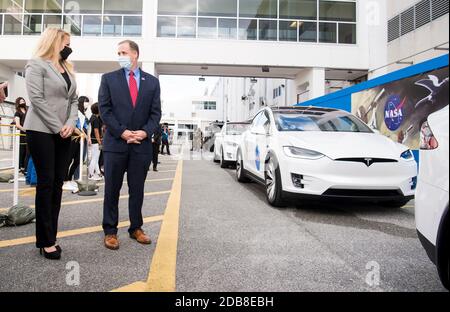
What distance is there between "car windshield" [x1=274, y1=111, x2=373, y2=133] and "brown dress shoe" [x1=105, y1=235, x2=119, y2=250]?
297 cm

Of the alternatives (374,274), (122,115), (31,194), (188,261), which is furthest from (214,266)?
(31,194)

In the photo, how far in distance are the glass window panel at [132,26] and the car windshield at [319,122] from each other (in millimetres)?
12948

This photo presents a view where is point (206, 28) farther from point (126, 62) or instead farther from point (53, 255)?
point (53, 255)

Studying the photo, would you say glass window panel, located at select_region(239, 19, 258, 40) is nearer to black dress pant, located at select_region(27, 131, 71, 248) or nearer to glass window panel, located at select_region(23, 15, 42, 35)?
glass window panel, located at select_region(23, 15, 42, 35)

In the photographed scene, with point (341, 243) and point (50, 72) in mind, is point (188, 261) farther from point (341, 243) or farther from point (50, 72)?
point (50, 72)

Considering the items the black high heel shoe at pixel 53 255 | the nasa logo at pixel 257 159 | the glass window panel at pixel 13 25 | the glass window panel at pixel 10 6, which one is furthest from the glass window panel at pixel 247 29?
the black high heel shoe at pixel 53 255

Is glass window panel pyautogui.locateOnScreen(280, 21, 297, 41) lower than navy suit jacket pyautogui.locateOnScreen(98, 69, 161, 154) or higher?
higher

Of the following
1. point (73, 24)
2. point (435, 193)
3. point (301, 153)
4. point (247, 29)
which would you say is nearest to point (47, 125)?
point (435, 193)

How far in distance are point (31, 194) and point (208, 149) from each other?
18608 millimetres

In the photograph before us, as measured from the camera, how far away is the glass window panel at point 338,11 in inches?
661

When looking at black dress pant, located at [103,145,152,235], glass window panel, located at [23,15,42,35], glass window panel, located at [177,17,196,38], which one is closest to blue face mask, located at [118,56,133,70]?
black dress pant, located at [103,145,152,235]

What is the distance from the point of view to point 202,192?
596 cm

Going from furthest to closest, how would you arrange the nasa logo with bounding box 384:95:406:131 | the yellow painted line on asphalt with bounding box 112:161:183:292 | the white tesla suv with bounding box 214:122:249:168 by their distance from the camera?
the white tesla suv with bounding box 214:122:249:168
the nasa logo with bounding box 384:95:406:131
the yellow painted line on asphalt with bounding box 112:161:183:292

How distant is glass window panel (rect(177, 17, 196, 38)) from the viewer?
53.3 feet
